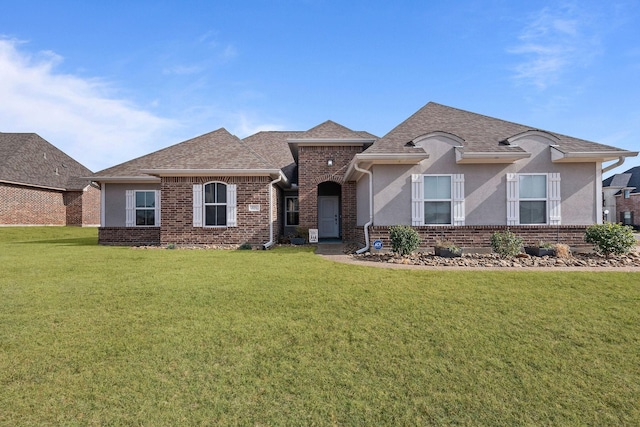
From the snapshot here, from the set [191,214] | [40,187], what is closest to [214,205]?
[191,214]

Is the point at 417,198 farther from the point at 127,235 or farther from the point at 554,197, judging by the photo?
the point at 127,235

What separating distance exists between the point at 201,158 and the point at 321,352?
36.9ft

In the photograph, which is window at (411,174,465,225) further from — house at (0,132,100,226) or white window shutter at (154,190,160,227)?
house at (0,132,100,226)

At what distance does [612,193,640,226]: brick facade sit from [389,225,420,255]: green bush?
40307 millimetres

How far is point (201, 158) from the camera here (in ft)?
43.6

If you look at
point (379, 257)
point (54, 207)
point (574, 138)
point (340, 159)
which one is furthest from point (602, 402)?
point (54, 207)

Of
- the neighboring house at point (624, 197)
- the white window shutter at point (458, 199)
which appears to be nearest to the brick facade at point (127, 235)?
the white window shutter at point (458, 199)

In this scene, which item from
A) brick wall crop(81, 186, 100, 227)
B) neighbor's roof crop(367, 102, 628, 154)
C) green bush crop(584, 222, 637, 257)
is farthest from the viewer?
brick wall crop(81, 186, 100, 227)

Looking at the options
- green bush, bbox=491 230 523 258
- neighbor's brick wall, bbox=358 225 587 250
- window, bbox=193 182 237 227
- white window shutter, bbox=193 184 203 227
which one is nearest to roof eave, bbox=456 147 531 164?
neighbor's brick wall, bbox=358 225 587 250

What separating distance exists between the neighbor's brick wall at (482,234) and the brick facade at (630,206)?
35.6 m

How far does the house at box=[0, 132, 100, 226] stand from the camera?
76.0 feet

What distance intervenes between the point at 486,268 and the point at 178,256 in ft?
28.9

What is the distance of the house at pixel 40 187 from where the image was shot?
2316 cm

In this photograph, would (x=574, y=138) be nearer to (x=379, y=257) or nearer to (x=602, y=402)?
(x=379, y=257)
